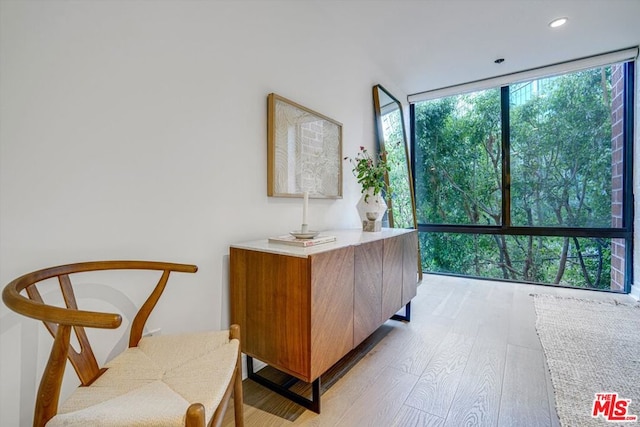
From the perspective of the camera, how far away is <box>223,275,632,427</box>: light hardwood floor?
1.34m

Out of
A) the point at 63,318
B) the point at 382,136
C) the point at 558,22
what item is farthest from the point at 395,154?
the point at 63,318

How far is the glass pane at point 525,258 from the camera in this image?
3270 millimetres

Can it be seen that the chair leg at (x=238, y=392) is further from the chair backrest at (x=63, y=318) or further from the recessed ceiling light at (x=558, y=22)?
the recessed ceiling light at (x=558, y=22)

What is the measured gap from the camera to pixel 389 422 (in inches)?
51.5

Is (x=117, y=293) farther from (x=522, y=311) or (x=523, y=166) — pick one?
(x=523, y=166)

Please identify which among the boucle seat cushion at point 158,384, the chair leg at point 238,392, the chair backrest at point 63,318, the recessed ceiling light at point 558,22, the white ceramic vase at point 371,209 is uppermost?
the recessed ceiling light at point 558,22

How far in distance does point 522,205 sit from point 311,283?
3408 mm

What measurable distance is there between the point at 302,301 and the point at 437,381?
96 centimetres

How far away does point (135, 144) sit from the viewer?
121 cm

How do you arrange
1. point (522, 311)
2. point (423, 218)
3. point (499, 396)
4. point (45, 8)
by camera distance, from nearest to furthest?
1. point (45, 8)
2. point (499, 396)
3. point (522, 311)
4. point (423, 218)

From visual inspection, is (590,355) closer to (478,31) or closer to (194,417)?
(194,417)

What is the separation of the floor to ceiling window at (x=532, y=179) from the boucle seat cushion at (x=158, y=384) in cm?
354

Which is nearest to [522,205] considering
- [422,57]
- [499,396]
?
[422,57]

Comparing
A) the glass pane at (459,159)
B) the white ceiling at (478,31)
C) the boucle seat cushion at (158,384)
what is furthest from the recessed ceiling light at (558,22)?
the boucle seat cushion at (158,384)
